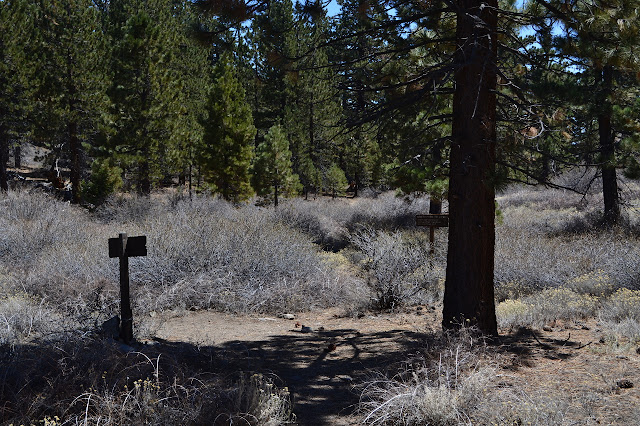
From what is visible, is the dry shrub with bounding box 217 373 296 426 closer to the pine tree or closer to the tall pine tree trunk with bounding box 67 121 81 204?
the pine tree

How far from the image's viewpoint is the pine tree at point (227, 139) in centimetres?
2478

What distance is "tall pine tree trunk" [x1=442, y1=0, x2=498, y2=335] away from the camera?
6.09 m

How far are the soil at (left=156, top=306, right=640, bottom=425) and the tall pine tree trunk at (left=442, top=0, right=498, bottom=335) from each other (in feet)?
1.56

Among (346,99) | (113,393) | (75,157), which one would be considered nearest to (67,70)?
(75,157)

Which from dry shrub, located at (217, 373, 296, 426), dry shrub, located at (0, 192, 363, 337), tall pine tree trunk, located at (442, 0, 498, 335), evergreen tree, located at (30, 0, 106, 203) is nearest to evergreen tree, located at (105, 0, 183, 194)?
evergreen tree, located at (30, 0, 106, 203)

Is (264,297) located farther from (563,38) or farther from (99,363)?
(563,38)

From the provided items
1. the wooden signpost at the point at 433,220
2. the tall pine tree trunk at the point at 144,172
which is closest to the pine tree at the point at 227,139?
the tall pine tree trunk at the point at 144,172

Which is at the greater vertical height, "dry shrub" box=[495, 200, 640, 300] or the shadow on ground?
"dry shrub" box=[495, 200, 640, 300]

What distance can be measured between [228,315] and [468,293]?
3842mm

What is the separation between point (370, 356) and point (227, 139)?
1977cm

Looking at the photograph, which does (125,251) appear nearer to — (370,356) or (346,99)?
(370,356)

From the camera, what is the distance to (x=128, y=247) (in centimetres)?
591

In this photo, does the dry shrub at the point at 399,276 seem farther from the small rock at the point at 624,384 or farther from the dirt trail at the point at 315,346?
the small rock at the point at 624,384

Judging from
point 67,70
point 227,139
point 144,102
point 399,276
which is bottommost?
point 399,276
